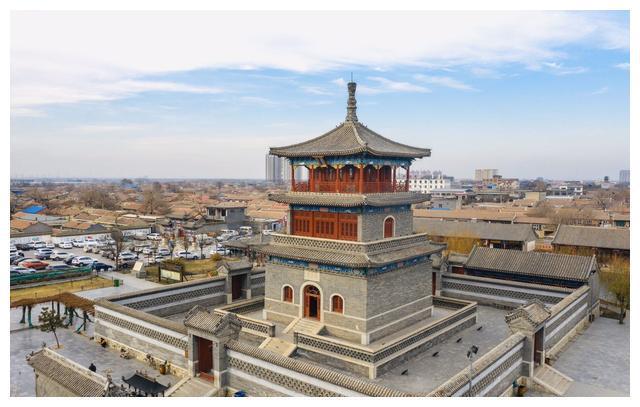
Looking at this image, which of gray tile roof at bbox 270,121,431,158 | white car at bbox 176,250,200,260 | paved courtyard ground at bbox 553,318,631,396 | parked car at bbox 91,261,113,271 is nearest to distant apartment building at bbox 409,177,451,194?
white car at bbox 176,250,200,260

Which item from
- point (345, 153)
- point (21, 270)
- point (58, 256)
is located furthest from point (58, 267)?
point (345, 153)

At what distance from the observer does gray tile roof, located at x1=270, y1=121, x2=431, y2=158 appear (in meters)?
19.8

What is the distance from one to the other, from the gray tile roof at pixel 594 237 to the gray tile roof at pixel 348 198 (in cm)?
2575

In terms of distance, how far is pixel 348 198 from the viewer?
19.6 m

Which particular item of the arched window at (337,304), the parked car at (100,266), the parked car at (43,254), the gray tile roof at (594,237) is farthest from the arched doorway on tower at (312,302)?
the parked car at (43,254)

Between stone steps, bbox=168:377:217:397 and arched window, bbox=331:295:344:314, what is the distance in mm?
5722

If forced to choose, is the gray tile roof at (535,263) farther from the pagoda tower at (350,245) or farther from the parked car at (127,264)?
the parked car at (127,264)

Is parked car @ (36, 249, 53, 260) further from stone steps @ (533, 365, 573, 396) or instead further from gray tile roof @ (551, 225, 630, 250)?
gray tile roof @ (551, 225, 630, 250)

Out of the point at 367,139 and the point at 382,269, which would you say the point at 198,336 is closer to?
the point at 382,269

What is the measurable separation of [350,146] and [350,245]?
4.27 m

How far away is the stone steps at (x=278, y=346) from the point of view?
18.6 metres

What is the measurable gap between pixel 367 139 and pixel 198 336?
11.0 metres

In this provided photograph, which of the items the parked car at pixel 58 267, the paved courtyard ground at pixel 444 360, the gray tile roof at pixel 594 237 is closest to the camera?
the paved courtyard ground at pixel 444 360

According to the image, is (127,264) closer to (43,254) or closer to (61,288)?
(61,288)
